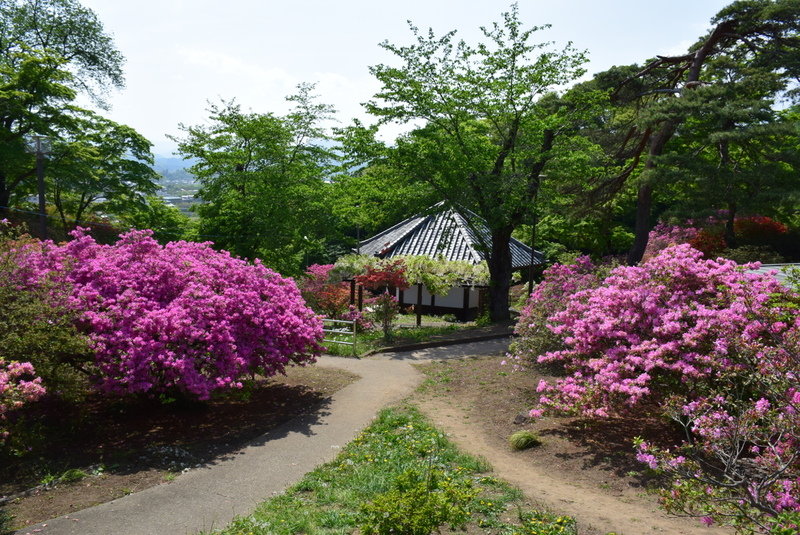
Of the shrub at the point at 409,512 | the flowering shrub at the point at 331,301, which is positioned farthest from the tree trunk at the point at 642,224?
the shrub at the point at 409,512

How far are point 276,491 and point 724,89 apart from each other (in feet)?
55.9

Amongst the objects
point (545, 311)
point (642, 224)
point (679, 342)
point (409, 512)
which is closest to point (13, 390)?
point (409, 512)

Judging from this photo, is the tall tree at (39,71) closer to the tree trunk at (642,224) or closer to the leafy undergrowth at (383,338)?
the leafy undergrowth at (383,338)

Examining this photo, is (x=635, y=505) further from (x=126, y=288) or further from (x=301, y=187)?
(x=301, y=187)

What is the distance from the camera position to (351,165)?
2036cm

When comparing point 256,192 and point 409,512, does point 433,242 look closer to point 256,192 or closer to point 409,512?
point 256,192

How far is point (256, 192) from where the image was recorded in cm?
2273

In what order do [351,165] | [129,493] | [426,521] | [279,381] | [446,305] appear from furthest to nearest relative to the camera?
[446,305]
[351,165]
[279,381]
[129,493]
[426,521]

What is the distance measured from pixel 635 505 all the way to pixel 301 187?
745 inches

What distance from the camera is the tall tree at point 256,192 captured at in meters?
22.1

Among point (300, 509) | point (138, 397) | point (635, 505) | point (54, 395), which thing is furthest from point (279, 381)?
point (635, 505)

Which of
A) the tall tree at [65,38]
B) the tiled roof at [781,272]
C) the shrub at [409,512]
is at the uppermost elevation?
the tall tree at [65,38]

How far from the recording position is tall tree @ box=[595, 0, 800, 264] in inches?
648

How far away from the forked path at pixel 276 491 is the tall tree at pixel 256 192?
40.3 feet
